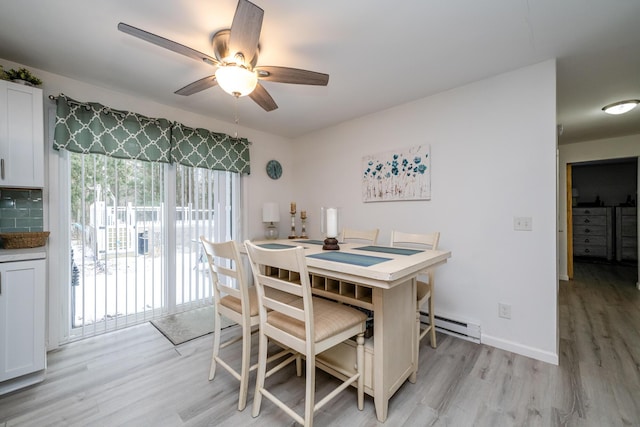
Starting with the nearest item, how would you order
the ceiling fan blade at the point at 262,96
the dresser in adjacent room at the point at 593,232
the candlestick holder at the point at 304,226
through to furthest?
the ceiling fan blade at the point at 262,96, the candlestick holder at the point at 304,226, the dresser in adjacent room at the point at 593,232

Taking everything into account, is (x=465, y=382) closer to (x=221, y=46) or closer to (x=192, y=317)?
(x=192, y=317)

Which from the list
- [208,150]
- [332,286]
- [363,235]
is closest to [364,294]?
[332,286]

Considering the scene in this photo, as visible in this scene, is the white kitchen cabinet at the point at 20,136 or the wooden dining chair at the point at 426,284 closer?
the white kitchen cabinet at the point at 20,136

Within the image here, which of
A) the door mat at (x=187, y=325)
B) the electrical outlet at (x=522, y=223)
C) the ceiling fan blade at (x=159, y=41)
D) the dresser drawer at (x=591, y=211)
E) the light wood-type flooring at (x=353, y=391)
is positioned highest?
the ceiling fan blade at (x=159, y=41)

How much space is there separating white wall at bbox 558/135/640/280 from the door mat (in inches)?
197

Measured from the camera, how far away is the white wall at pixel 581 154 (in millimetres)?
3877

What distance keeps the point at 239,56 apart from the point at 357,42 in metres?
0.82

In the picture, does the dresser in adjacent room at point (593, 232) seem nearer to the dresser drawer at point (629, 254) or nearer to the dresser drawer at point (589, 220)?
the dresser drawer at point (589, 220)

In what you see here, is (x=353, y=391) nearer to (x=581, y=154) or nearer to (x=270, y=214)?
(x=270, y=214)

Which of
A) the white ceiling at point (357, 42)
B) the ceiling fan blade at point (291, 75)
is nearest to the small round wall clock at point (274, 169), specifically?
the white ceiling at point (357, 42)

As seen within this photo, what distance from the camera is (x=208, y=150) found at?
3.13 m

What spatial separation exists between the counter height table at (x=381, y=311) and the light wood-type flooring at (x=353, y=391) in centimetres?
18

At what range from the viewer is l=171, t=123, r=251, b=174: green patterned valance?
114 inches

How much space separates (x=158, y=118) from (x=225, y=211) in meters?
1.25
